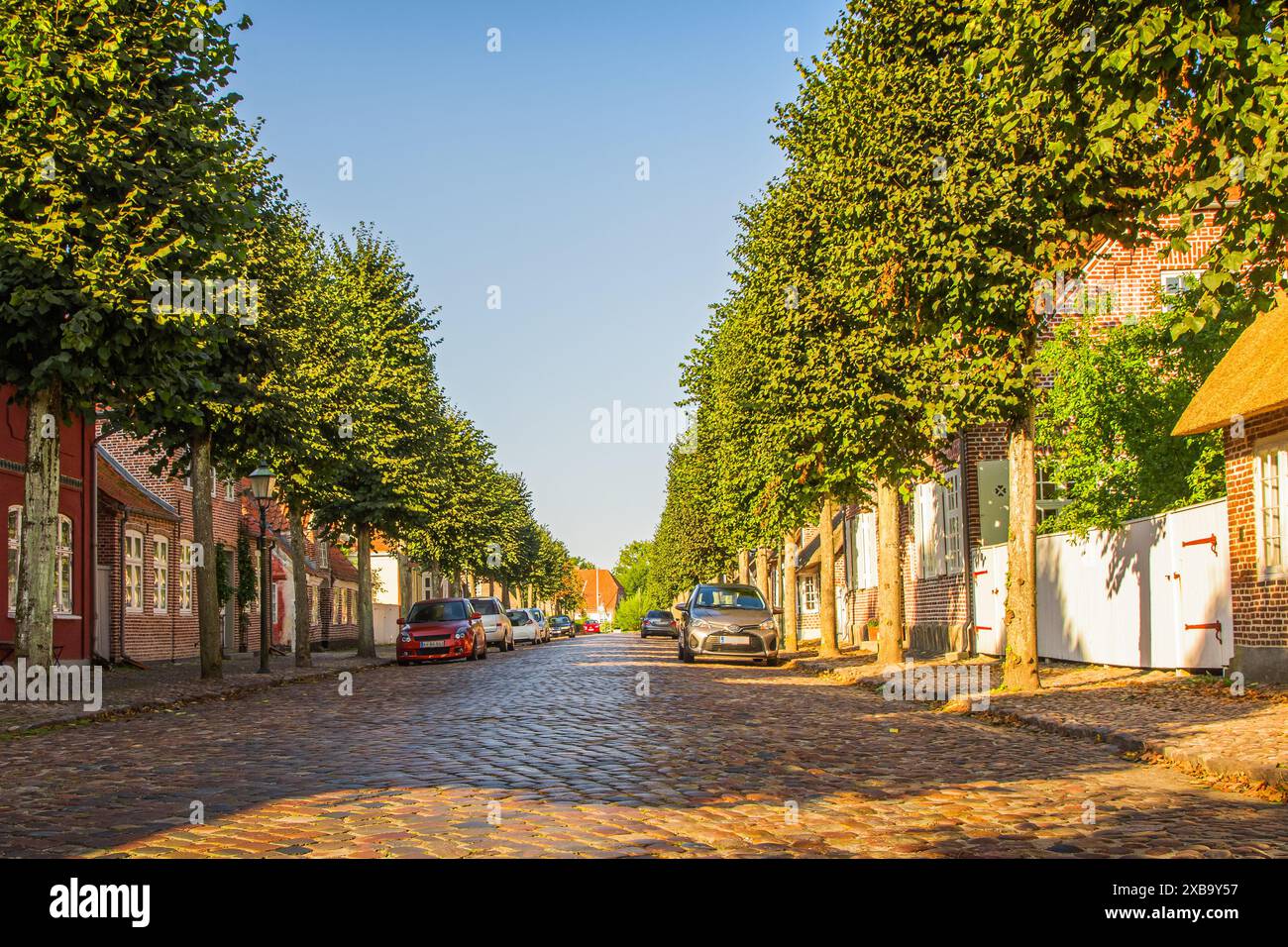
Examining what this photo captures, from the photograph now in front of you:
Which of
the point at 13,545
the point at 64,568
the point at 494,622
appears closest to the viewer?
the point at 13,545

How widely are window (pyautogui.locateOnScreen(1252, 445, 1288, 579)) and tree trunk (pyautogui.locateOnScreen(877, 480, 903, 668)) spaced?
8139mm

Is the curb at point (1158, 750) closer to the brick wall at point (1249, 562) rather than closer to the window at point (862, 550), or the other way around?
the brick wall at point (1249, 562)

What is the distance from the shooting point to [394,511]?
36.6 meters

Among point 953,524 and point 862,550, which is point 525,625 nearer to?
point 862,550

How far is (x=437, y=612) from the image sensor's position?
1368 inches

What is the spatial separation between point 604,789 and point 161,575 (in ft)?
99.7

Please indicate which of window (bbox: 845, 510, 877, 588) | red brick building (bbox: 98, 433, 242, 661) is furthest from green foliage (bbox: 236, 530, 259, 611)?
window (bbox: 845, 510, 877, 588)

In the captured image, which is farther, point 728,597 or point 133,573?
point 133,573

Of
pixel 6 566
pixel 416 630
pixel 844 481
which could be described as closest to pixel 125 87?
pixel 6 566

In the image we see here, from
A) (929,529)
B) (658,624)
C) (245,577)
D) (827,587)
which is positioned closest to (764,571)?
(827,587)

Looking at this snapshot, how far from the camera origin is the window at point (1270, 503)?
1644 cm

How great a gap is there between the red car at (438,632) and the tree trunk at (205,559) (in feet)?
30.9

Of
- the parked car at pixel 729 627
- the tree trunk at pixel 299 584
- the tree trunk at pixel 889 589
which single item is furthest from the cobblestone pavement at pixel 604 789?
the tree trunk at pixel 299 584

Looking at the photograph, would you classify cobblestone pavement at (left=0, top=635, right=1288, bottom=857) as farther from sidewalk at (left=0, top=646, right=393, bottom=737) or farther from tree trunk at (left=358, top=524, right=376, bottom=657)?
tree trunk at (left=358, top=524, right=376, bottom=657)
